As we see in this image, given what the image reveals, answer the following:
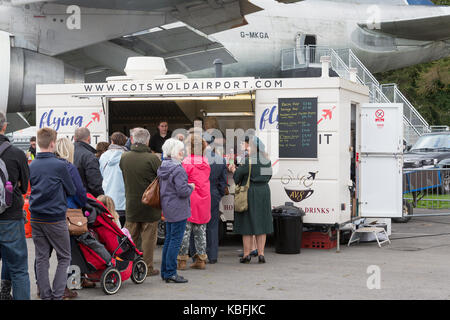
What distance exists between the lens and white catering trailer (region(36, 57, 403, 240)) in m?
9.87

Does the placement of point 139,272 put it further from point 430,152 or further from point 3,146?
point 430,152

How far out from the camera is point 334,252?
32.4ft

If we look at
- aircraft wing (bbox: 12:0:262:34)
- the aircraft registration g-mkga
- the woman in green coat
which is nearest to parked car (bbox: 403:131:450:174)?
the aircraft registration g-mkga

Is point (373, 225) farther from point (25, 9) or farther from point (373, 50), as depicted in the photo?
point (373, 50)

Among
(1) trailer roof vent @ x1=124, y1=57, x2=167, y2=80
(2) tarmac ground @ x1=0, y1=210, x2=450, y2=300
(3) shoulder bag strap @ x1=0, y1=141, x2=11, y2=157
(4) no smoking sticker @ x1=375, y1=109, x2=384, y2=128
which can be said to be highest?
(1) trailer roof vent @ x1=124, y1=57, x2=167, y2=80

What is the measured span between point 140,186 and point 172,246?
3.03 feet

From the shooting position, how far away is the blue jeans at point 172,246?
745 centimetres

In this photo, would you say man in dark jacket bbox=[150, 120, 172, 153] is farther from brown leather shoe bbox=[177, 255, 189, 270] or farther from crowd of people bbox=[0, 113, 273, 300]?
brown leather shoe bbox=[177, 255, 189, 270]

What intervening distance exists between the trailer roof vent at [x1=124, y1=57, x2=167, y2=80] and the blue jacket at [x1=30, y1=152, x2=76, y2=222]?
5.07 metres

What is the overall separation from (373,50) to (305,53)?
4.94 metres

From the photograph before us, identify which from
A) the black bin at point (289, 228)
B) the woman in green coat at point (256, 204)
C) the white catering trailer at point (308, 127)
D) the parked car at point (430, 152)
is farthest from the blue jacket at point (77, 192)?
the parked car at point (430, 152)

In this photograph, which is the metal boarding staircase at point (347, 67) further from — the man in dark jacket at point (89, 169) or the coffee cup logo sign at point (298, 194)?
the man in dark jacket at point (89, 169)

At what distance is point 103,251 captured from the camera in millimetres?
6922
